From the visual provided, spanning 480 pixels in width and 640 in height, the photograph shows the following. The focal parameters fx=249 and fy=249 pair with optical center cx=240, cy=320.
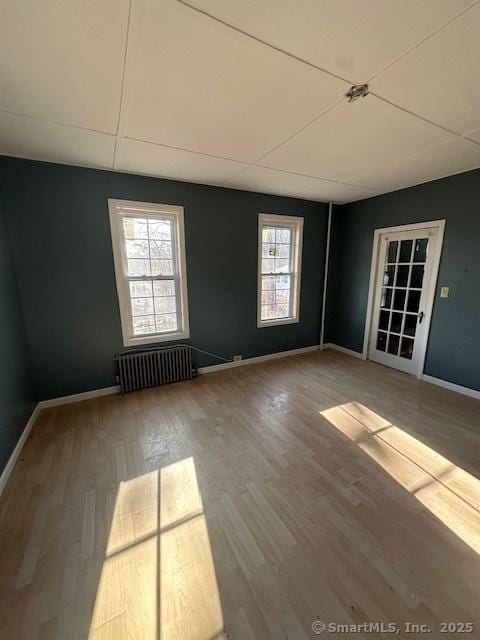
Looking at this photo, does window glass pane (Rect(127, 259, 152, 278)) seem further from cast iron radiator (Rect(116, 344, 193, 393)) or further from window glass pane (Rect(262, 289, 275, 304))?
window glass pane (Rect(262, 289, 275, 304))

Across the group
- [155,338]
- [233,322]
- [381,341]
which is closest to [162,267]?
[155,338]

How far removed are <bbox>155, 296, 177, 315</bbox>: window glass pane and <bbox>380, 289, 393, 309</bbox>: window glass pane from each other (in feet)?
10.4

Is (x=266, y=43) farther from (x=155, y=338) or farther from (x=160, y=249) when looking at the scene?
(x=155, y=338)

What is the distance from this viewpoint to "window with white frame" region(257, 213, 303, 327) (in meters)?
3.87

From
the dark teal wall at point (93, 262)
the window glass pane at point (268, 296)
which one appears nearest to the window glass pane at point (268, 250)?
the dark teal wall at point (93, 262)

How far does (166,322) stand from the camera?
3354 mm

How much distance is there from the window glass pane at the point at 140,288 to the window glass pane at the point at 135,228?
0.54 m

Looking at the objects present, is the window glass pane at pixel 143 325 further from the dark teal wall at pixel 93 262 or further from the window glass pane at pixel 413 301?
the window glass pane at pixel 413 301

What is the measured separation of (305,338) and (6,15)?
4401 millimetres

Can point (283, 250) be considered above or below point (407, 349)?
above

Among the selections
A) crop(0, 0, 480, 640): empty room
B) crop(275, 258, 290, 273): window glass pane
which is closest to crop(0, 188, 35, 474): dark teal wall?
crop(0, 0, 480, 640): empty room

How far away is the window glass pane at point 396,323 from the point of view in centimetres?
366

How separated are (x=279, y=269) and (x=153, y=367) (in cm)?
245

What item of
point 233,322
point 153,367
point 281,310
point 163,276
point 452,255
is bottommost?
point 153,367
